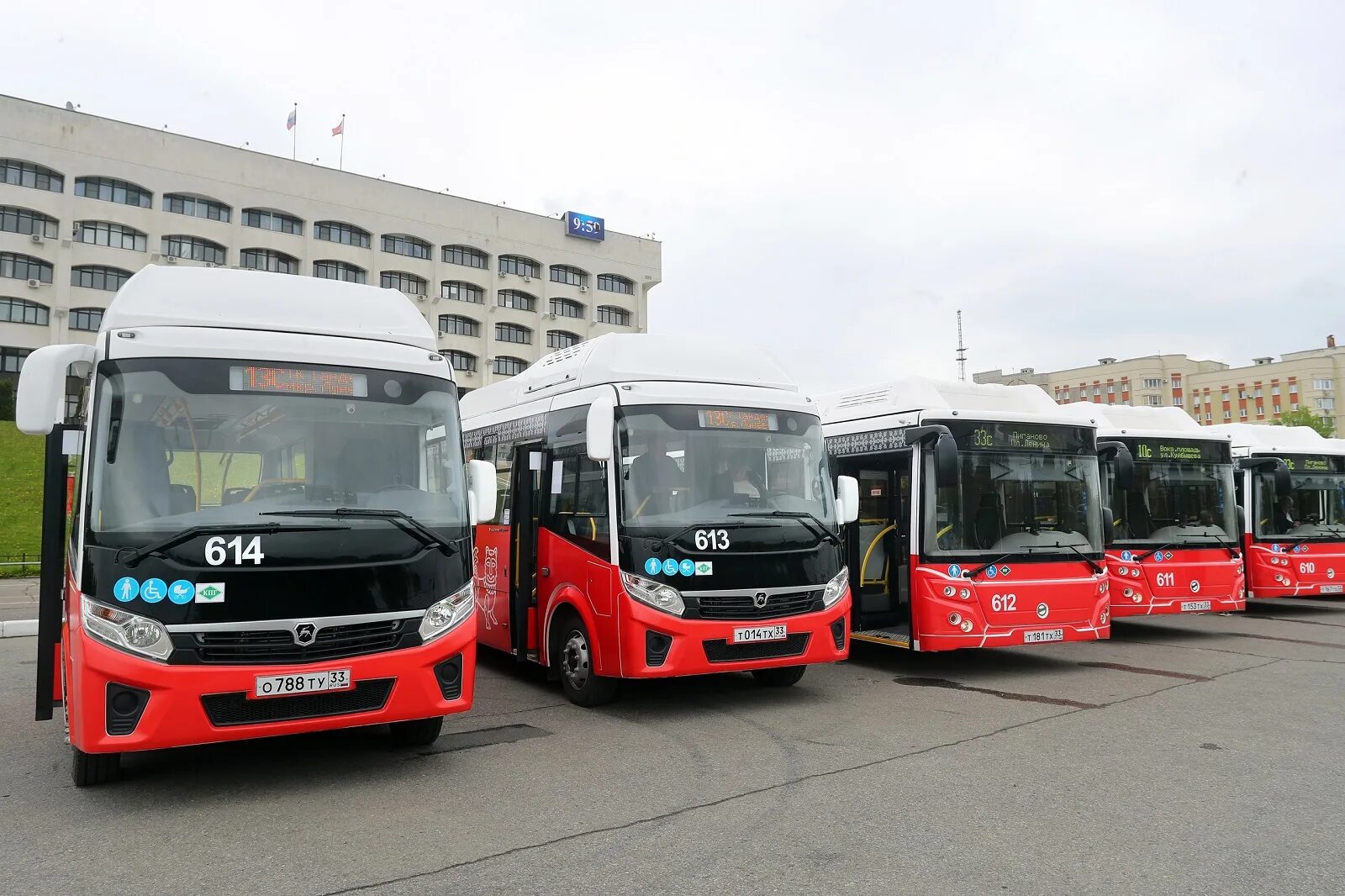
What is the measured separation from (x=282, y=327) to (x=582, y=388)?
302 cm

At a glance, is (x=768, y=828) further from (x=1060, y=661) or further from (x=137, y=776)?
(x=1060, y=661)

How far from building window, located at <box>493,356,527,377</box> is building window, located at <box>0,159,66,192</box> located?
27185 millimetres

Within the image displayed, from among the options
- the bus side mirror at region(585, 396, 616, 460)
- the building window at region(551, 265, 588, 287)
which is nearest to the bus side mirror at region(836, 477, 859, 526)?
the bus side mirror at region(585, 396, 616, 460)

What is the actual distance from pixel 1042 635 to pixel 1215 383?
350 ft

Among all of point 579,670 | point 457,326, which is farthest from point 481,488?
point 457,326

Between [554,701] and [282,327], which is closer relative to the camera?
[282,327]

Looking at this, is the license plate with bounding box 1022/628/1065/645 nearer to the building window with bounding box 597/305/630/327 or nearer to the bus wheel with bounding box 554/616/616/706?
the bus wheel with bounding box 554/616/616/706

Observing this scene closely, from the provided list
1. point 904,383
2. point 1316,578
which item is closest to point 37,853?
point 904,383

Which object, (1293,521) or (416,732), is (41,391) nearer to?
(416,732)

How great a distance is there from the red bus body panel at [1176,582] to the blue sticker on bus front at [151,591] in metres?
10.9

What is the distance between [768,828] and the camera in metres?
4.98

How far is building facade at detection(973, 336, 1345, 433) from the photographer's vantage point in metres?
93.4

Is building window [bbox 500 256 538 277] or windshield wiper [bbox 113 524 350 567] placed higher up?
building window [bbox 500 256 538 277]

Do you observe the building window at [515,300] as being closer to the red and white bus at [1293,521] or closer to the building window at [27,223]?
the building window at [27,223]
